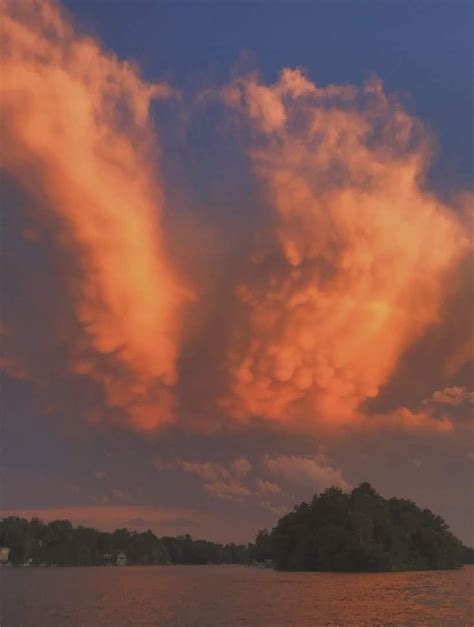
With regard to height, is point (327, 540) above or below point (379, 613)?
above

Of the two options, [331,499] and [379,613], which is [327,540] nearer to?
[331,499]

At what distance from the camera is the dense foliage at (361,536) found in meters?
164

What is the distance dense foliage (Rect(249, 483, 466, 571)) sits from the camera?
16425cm

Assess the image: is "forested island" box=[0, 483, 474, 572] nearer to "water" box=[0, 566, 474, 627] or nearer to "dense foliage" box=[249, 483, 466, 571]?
"dense foliage" box=[249, 483, 466, 571]

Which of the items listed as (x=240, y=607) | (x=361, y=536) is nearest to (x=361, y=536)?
(x=361, y=536)

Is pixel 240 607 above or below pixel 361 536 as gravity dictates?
below

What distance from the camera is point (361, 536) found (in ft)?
541

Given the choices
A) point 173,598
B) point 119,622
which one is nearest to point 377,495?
point 173,598

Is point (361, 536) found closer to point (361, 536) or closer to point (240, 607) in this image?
point (361, 536)

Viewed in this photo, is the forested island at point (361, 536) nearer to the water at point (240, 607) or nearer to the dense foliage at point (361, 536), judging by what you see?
the dense foliage at point (361, 536)

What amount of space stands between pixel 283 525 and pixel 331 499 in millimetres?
17757

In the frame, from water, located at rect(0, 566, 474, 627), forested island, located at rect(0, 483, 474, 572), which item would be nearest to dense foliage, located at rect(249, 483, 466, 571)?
forested island, located at rect(0, 483, 474, 572)

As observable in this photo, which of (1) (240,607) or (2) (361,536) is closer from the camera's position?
(1) (240,607)

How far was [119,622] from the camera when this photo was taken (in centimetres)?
5738
